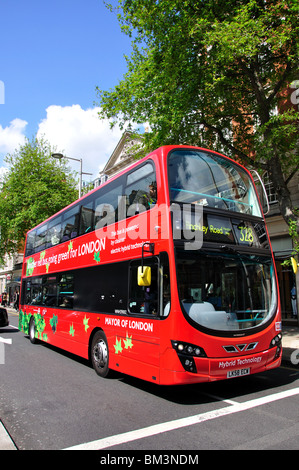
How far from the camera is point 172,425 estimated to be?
4.28m

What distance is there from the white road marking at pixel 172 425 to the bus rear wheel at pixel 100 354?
9.06 ft

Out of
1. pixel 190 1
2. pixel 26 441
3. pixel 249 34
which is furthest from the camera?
pixel 190 1

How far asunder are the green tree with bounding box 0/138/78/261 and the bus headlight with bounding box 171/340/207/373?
24.0 metres

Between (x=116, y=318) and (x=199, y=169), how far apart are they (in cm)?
319

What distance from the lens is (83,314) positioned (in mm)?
8094

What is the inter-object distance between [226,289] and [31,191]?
25.3m

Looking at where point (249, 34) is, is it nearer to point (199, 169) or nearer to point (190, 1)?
point (190, 1)

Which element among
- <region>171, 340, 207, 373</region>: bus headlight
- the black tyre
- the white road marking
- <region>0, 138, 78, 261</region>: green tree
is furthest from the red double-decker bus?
<region>0, 138, 78, 261</region>: green tree

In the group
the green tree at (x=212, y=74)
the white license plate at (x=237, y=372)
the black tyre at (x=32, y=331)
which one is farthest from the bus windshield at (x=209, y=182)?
the black tyre at (x=32, y=331)

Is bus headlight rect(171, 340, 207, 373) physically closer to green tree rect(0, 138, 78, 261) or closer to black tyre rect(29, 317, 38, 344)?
black tyre rect(29, 317, 38, 344)

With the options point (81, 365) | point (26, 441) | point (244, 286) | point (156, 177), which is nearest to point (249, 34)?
point (156, 177)

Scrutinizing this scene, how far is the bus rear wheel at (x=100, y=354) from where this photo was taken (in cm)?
698

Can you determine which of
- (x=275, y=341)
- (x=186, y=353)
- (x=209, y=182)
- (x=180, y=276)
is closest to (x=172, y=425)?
(x=186, y=353)

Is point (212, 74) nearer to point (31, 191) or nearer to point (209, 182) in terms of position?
point (209, 182)
